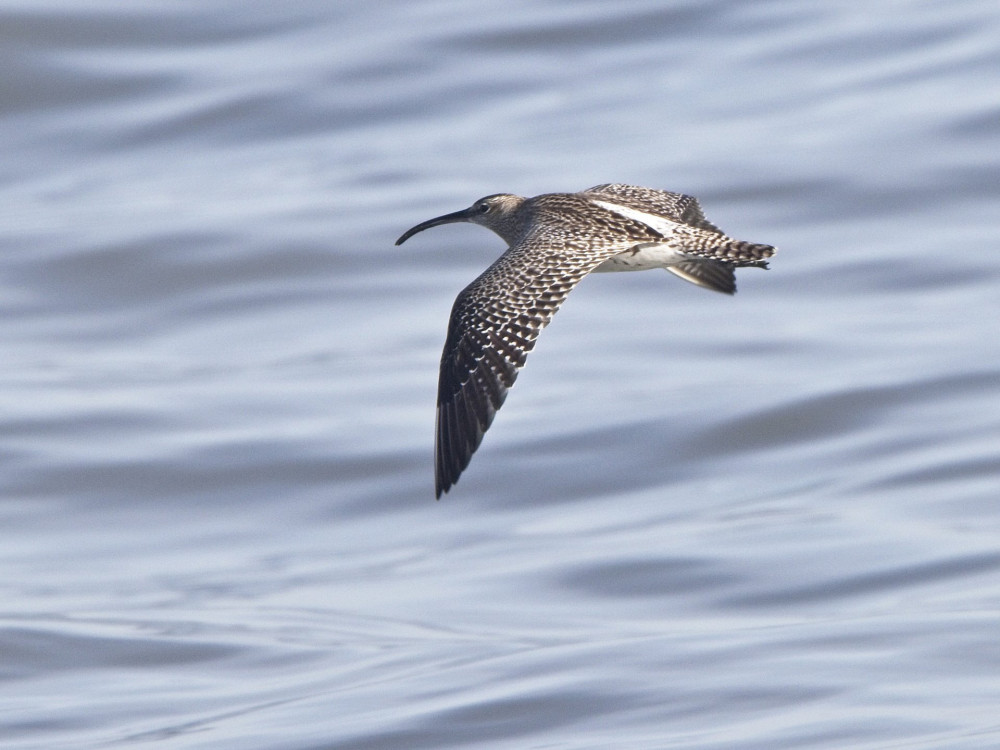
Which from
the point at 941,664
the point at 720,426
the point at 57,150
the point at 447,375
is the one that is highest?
the point at 57,150

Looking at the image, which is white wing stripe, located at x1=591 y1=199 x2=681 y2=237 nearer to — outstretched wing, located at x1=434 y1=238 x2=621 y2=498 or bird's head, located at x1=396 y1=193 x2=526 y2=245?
bird's head, located at x1=396 y1=193 x2=526 y2=245

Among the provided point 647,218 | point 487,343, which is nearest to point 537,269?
point 487,343

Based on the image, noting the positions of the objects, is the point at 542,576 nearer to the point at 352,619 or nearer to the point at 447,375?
the point at 352,619

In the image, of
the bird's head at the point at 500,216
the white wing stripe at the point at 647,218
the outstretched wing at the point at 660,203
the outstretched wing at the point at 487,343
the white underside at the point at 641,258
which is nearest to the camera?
the outstretched wing at the point at 487,343

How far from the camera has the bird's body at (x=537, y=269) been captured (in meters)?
11.8

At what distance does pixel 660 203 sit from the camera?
1448cm

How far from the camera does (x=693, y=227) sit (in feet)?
45.0

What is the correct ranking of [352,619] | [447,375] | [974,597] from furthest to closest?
[352,619] → [974,597] → [447,375]

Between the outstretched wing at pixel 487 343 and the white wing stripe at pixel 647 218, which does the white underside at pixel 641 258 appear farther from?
the outstretched wing at pixel 487 343

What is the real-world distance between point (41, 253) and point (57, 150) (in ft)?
23.2

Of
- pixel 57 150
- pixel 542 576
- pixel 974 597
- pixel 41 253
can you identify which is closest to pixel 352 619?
pixel 542 576

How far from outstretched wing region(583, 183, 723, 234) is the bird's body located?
0.01m

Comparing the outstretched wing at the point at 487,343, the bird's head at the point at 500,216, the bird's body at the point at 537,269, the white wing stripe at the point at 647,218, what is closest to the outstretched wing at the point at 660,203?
the bird's body at the point at 537,269

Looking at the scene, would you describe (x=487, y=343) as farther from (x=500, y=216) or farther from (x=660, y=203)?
(x=660, y=203)
